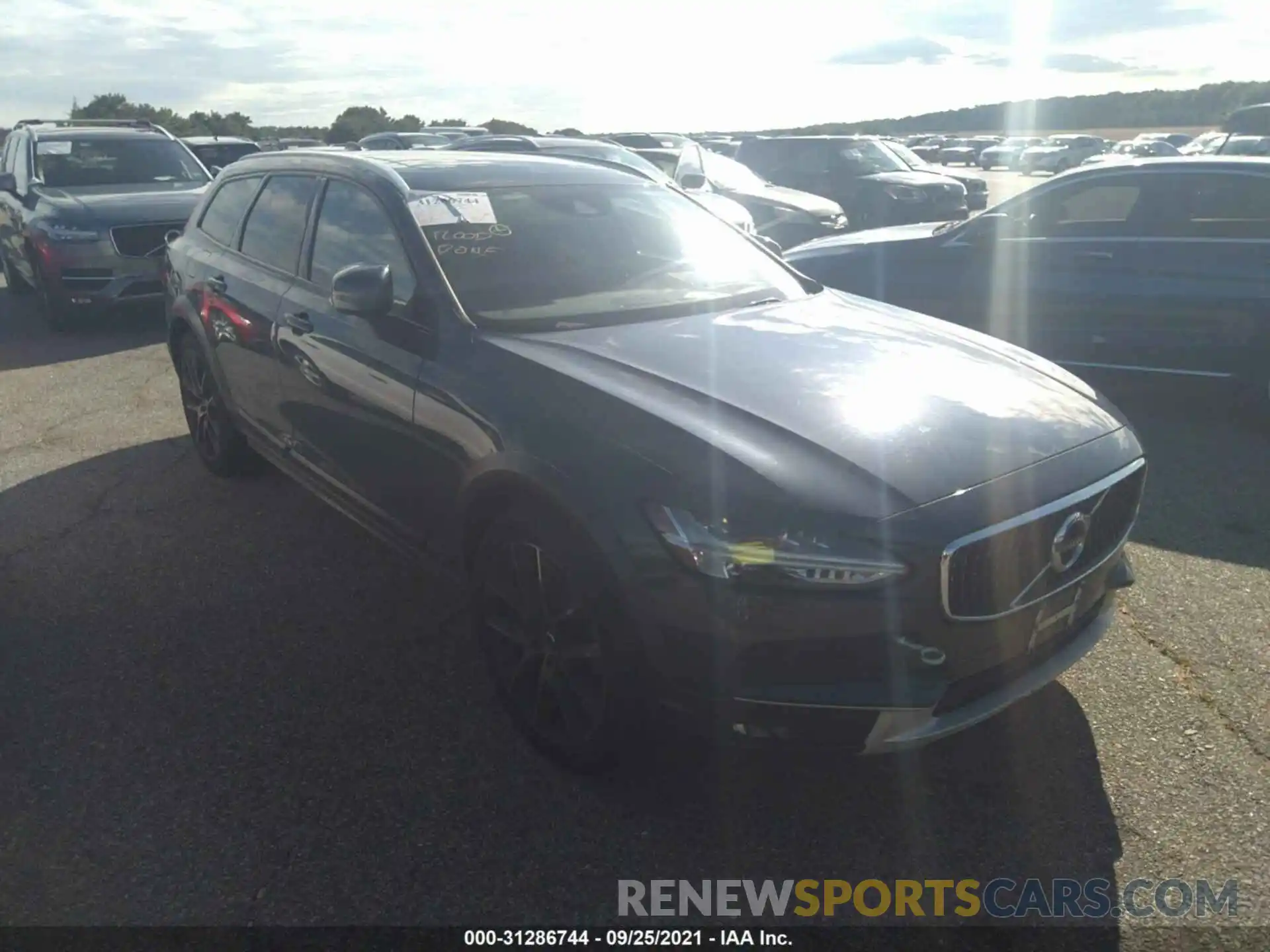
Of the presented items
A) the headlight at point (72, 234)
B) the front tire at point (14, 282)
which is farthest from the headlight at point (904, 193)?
the front tire at point (14, 282)

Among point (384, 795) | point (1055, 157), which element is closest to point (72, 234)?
point (384, 795)

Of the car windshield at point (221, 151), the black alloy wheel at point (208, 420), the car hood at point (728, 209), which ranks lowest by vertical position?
the black alloy wheel at point (208, 420)

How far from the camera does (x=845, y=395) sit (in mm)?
2975

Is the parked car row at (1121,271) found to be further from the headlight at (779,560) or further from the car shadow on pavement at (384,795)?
the headlight at (779,560)

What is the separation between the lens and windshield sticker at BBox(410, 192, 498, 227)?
12.2 feet

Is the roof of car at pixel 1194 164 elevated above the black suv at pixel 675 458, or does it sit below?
above

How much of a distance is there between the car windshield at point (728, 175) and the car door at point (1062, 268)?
22.1 feet

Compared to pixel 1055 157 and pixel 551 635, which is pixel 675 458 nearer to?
pixel 551 635

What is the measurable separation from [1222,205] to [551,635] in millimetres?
5369

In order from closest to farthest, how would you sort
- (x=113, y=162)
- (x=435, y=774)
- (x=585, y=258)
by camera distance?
(x=435, y=774), (x=585, y=258), (x=113, y=162)

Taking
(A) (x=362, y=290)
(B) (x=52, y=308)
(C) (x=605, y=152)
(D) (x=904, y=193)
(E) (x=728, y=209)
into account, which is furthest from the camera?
(D) (x=904, y=193)

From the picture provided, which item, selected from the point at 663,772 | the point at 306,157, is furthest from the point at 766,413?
the point at 306,157

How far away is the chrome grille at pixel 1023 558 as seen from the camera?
8.20 ft

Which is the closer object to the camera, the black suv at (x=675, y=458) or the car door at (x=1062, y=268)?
the black suv at (x=675, y=458)
